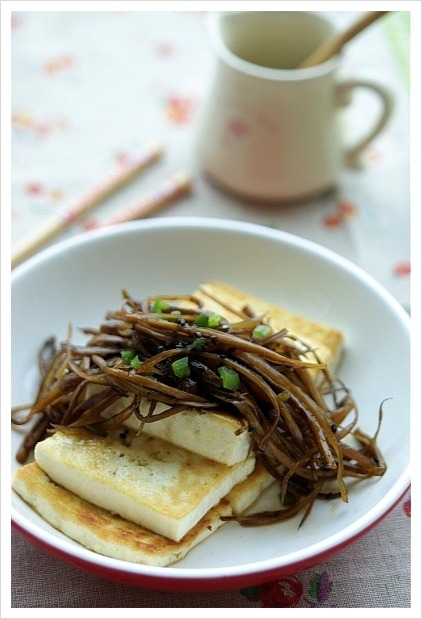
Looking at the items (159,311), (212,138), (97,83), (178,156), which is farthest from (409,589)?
(97,83)

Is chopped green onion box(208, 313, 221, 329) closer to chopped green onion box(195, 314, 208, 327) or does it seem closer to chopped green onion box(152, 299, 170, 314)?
chopped green onion box(195, 314, 208, 327)

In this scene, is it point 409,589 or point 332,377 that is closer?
point 409,589

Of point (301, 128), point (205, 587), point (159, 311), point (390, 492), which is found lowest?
point (205, 587)

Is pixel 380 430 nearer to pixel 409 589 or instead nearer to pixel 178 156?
pixel 409 589

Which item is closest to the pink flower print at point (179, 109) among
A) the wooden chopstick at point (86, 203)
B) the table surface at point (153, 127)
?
the table surface at point (153, 127)

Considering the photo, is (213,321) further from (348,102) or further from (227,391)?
(348,102)

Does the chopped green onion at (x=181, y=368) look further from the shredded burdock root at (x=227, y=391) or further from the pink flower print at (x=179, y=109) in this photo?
the pink flower print at (x=179, y=109)
